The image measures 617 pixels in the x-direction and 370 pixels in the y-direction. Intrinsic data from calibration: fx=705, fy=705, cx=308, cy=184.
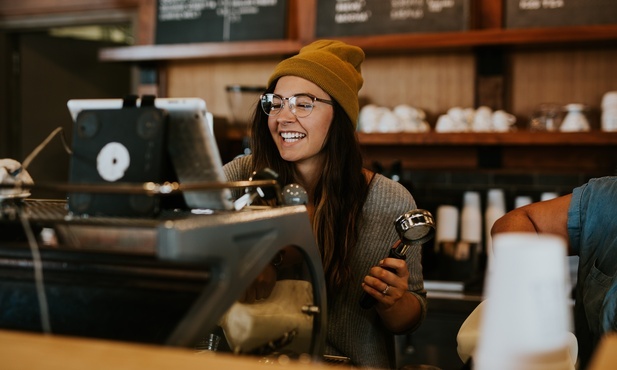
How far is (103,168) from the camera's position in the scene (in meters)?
1.16

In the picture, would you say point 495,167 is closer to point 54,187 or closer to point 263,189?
point 263,189

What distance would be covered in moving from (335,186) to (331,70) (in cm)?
31

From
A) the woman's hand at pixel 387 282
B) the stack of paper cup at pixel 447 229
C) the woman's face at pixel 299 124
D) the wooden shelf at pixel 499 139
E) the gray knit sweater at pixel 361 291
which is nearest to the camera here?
the woman's hand at pixel 387 282

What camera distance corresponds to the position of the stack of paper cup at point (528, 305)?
2.44 feet

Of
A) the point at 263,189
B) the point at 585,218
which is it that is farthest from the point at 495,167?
the point at 263,189

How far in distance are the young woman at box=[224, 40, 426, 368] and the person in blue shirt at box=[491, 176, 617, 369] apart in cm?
33

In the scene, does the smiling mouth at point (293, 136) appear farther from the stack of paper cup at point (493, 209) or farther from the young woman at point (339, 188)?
the stack of paper cup at point (493, 209)

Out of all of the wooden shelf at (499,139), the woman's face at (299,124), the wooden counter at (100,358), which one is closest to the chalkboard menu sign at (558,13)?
the wooden shelf at (499,139)

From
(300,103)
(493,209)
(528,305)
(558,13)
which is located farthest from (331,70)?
(558,13)

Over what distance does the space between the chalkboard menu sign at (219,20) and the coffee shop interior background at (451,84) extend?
0.09 m

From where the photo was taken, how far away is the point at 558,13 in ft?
10.3

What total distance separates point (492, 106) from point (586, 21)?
54cm

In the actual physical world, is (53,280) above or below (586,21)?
below

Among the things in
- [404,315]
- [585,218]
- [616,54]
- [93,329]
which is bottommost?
[404,315]
